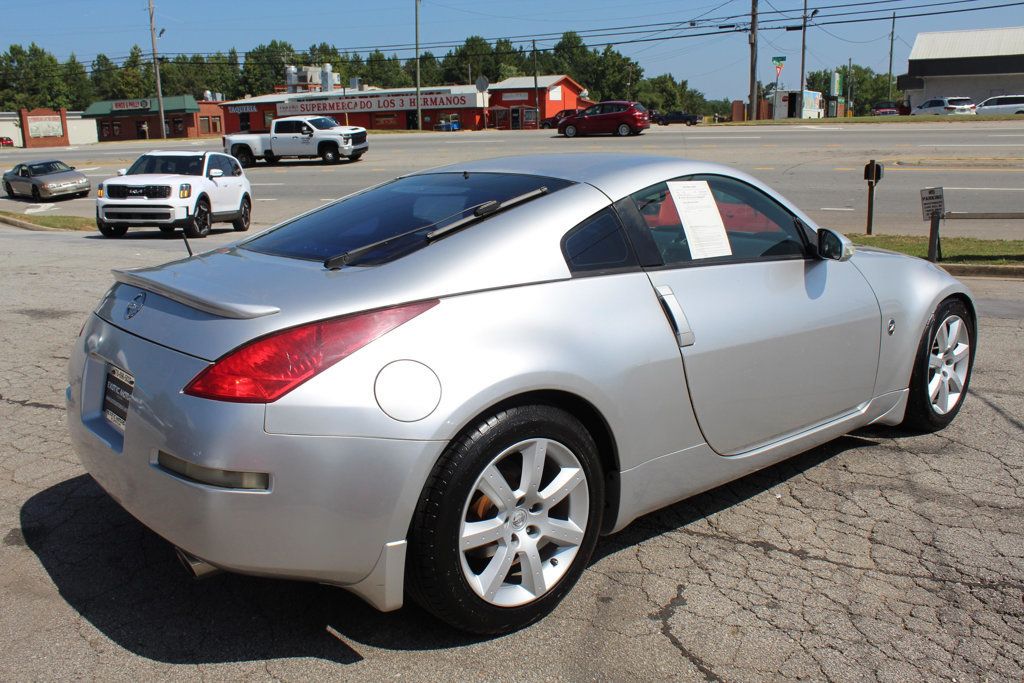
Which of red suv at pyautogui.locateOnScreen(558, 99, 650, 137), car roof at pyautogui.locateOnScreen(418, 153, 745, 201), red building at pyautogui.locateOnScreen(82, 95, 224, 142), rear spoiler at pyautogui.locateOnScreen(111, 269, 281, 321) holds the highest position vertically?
red building at pyautogui.locateOnScreen(82, 95, 224, 142)

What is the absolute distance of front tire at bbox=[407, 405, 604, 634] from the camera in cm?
285

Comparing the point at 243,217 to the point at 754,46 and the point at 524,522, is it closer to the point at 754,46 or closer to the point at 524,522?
the point at 524,522

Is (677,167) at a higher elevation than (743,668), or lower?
higher

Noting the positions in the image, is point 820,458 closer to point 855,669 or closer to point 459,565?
point 855,669

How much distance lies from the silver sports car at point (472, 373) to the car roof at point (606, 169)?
0.02m

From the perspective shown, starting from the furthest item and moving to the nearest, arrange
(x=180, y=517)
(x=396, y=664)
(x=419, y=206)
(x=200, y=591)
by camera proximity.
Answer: (x=419, y=206) < (x=200, y=591) < (x=396, y=664) < (x=180, y=517)

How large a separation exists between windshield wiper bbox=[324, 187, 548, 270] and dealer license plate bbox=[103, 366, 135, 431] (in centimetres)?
78

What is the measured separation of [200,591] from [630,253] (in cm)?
209

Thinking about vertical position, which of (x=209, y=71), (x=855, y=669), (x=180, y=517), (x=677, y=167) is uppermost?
(x=209, y=71)

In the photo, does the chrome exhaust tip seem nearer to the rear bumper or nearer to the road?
the rear bumper

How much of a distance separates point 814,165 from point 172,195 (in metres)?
17.2

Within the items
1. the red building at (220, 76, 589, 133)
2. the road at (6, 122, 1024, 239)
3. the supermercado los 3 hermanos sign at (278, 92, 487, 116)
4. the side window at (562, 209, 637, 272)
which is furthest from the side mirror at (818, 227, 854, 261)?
the supermercado los 3 hermanos sign at (278, 92, 487, 116)

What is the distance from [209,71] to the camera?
6614 inches

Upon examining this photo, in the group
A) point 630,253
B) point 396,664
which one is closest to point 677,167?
point 630,253
